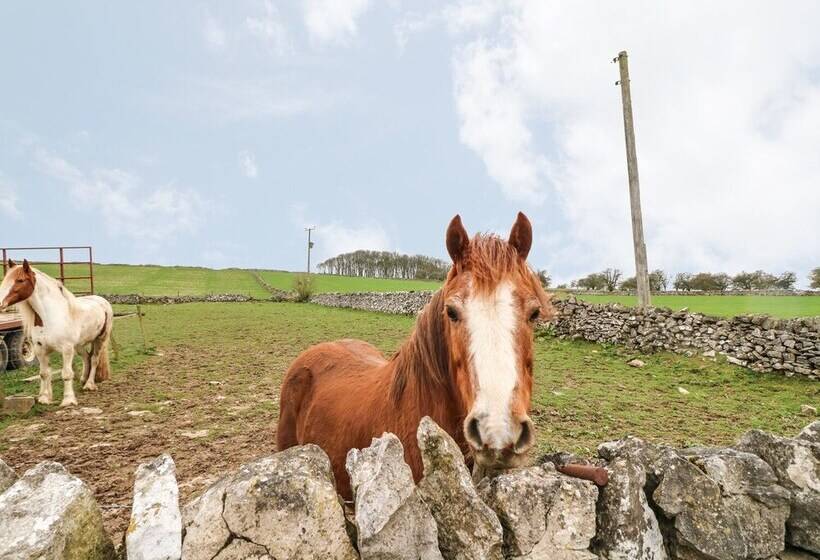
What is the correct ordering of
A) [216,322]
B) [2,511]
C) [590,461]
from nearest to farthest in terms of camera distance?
[2,511]
[590,461]
[216,322]

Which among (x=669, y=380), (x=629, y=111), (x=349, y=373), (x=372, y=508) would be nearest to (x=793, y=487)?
(x=372, y=508)

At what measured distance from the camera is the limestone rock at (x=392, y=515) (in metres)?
1.36

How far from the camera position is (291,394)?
3730 millimetres

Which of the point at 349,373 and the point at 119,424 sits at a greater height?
the point at 349,373

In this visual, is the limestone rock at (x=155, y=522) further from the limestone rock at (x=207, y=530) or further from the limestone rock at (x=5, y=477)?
the limestone rock at (x=5, y=477)

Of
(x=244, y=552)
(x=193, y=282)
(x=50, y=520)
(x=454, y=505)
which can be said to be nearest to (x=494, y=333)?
(x=454, y=505)

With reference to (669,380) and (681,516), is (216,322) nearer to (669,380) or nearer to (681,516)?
(669,380)

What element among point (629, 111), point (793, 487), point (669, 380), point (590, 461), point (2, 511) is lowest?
point (669, 380)

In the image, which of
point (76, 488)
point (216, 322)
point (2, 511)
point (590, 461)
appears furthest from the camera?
point (216, 322)

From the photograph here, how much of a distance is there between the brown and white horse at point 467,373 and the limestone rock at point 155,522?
1011 millimetres

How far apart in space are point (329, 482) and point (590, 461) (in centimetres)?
109

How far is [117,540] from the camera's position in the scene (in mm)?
3271

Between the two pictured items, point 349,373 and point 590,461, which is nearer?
point 590,461

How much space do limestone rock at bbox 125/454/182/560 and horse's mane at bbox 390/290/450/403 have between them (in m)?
1.17
